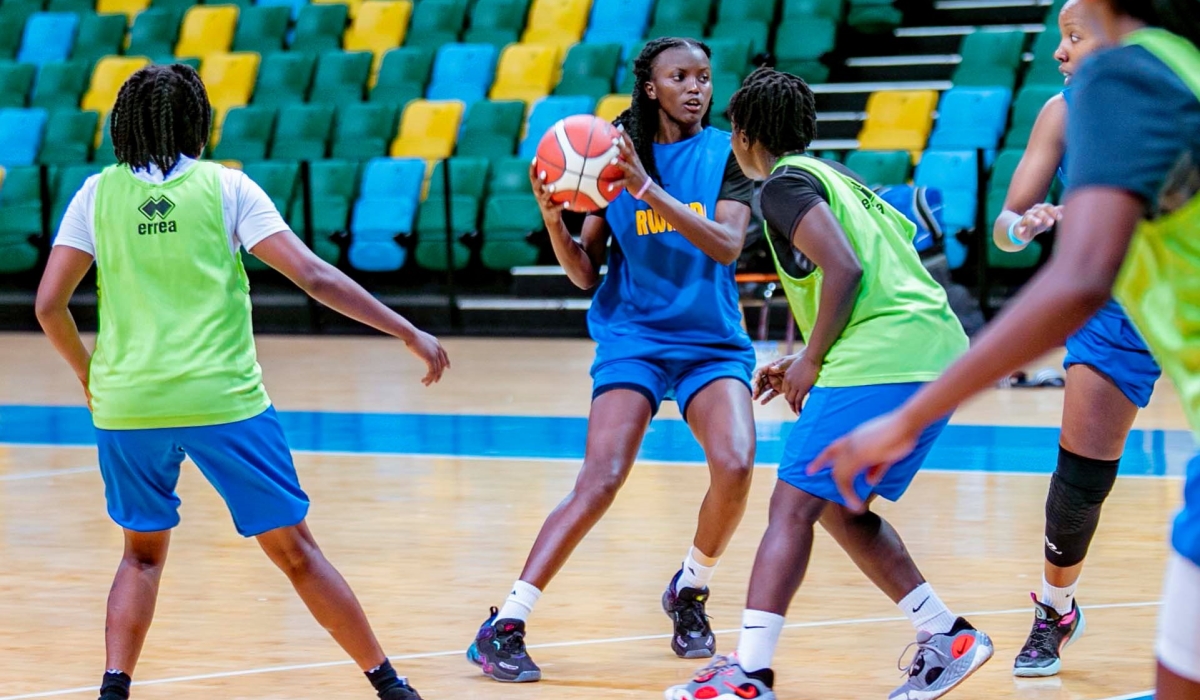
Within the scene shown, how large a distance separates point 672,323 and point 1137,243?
2.49 metres

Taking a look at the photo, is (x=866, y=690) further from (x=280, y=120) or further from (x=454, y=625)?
(x=280, y=120)

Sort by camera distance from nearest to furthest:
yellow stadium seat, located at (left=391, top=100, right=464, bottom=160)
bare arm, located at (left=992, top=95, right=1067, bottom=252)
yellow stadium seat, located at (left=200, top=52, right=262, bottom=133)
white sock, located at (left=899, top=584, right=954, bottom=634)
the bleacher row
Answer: white sock, located at (left=899, top=584, right=954, bottom=634) < bare arm, located at (left=992, top=95, right=1067, bottom=252) < the bleacher row < yellow stadium seat, located at (left=391, top=100, right=464, bottom=160) < yellow stadium seat, located at (left=200, top=52, right=262, bottom=133)

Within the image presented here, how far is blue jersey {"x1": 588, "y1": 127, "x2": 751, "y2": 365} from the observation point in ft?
13.9

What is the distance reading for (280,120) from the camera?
13.2 metres

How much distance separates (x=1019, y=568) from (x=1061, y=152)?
5.40 feet

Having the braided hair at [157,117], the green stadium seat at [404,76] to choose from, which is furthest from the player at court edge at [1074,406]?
the green stadium seat at [404,76]

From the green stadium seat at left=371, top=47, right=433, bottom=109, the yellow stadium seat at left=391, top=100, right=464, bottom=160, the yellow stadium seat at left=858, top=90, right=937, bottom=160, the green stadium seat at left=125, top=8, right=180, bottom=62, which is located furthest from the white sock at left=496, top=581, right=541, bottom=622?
the green stadium seat at left=125, top=8, right=180, bottom=62

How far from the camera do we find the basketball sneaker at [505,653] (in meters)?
3.89

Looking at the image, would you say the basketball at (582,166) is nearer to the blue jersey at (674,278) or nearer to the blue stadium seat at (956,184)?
the blue jersey at (674,278)

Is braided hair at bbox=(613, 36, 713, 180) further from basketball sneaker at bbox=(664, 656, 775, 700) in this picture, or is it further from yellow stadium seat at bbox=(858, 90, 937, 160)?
yellow stadium seat at bbox=(858, 90, 937, 160)

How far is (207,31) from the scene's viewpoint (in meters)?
14.7

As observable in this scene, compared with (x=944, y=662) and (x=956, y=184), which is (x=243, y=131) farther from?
(x=944, y=662)

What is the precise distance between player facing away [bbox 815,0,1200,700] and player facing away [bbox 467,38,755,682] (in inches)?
87.7

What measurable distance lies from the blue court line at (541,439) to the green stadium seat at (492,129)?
3998mm
